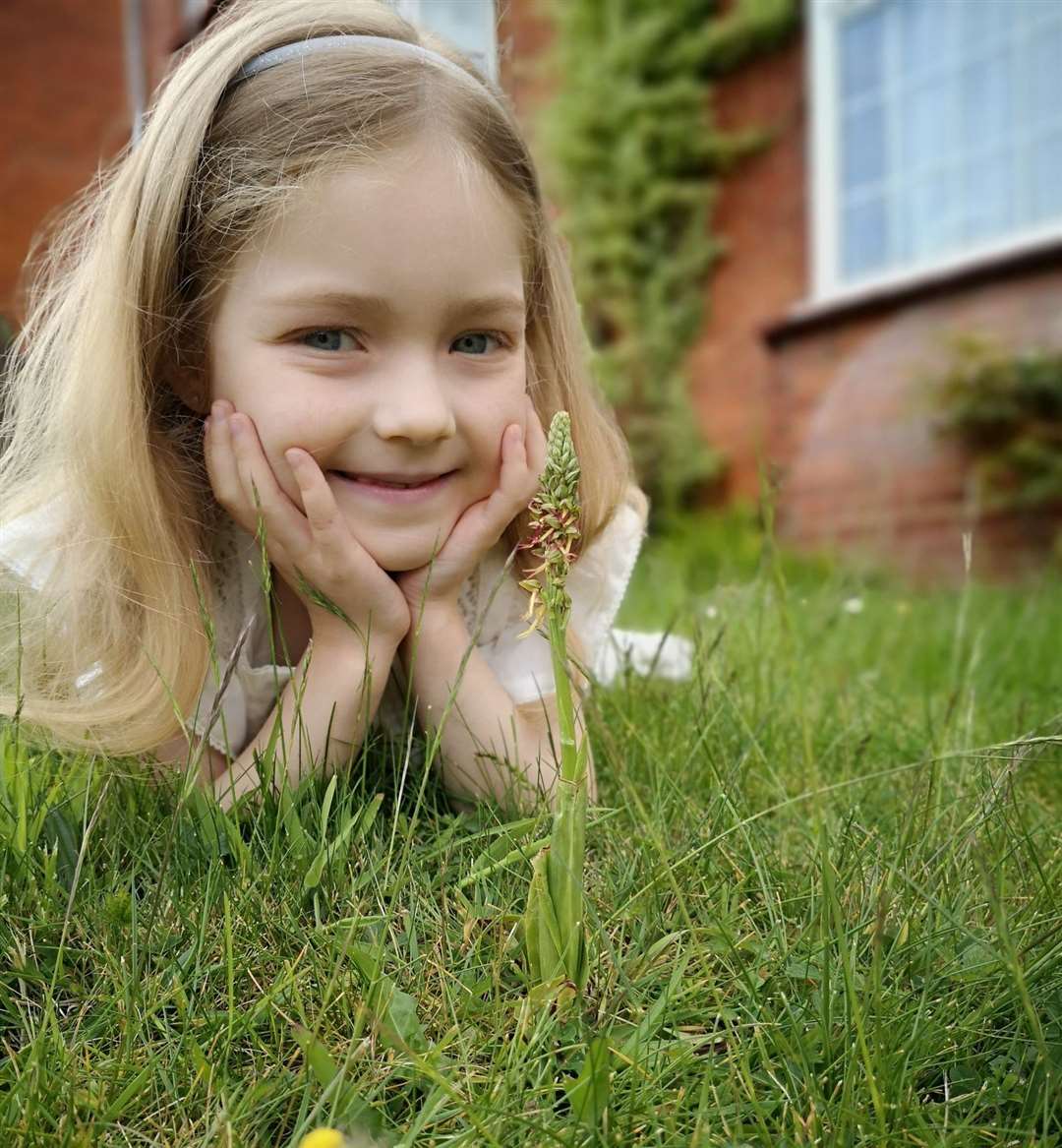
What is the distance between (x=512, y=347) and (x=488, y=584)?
0.48m

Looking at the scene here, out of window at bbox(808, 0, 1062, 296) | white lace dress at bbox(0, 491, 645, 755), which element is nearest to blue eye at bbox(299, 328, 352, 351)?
white lace dress at bbox(0, 491, 645, 755)

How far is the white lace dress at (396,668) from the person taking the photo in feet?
5.64

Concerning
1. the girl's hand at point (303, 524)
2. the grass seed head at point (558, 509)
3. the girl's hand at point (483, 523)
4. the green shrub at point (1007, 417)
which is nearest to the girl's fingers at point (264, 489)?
the girl's hand at point (303, 524)

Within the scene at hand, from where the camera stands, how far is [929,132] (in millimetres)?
6367

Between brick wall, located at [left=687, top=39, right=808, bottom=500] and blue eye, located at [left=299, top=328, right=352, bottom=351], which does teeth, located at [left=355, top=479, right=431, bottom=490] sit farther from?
brick wall, located at [left=687, top=39, right=808, bottom=500]

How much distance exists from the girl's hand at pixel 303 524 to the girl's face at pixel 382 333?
0.03 metres

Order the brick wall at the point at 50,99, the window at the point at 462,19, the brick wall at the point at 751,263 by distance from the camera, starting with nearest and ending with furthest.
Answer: the window at the point at 462,19 → the brick wall at the point at 751,263 → the brick wall at the point at 50,99

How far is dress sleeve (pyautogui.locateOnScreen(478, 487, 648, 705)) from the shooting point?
6.26 ft

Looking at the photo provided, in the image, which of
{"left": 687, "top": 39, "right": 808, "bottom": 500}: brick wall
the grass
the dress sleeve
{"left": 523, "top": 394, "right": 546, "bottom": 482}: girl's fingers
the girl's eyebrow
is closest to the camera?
the grass

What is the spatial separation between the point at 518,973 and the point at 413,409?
30.0 inches

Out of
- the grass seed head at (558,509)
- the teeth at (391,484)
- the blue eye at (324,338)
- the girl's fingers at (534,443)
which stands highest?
the blue eye at (324,338)

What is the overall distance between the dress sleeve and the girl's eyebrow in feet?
1.82

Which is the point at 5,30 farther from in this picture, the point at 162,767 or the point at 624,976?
the point at 624,976

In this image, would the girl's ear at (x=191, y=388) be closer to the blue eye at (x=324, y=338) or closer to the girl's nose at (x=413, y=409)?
the blue eye at (x=324, y=338)
